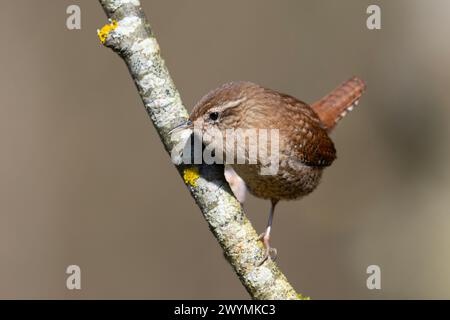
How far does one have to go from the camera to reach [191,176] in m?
2.97

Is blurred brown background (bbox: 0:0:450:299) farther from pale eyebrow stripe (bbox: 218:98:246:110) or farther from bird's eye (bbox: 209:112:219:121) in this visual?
bird's eye (bbox: 209:112:219:121)

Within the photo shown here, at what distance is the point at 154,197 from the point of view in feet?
20.9

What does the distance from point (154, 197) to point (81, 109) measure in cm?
118

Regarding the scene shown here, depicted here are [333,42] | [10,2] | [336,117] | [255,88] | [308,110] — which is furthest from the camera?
[333,42]

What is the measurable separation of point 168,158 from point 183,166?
3.44 metres

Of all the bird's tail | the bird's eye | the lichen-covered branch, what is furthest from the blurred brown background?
the lichen-covered branch

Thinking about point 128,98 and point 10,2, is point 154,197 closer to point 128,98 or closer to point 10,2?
point 128,98

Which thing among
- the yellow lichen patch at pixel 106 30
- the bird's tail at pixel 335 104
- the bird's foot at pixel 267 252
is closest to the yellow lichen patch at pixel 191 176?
the bird's foot at pixel 267 252

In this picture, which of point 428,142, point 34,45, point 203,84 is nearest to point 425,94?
point 428,142

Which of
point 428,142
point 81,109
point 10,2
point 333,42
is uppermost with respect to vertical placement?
point 10,2

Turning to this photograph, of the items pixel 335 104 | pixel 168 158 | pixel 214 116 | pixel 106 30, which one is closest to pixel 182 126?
pixel 214 116

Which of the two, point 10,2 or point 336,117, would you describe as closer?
point 336,117

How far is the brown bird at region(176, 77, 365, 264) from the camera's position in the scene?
11.2 ft

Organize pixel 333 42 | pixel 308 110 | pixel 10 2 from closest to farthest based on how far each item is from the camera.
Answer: pixel 308 110 < pixel 10 2 < pixel 333 42
